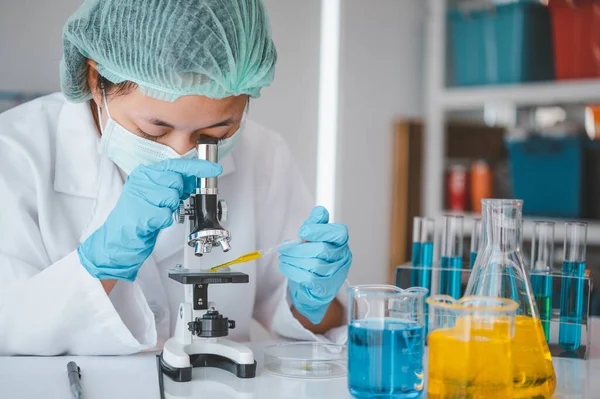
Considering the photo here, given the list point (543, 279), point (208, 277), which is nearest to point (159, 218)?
point (208, 277)

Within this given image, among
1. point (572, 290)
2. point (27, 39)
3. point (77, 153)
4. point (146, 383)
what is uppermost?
point (27, 39)

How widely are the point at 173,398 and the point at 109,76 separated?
1.97 feet

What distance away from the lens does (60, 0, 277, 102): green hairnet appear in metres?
1.15

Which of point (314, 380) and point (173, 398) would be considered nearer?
point (173, 398)

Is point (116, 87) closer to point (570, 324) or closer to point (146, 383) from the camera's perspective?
point (146, 383)

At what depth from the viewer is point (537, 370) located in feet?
2.97

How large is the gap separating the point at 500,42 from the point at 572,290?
1.94m

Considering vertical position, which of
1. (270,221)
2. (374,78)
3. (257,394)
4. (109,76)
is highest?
(374,78)

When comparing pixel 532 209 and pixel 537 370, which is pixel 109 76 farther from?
pixel 532 209

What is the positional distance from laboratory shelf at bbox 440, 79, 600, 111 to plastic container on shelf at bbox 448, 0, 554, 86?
1.8 inches

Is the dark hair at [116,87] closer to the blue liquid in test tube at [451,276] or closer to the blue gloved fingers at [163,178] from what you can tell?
the blue gloved fingers at [163,178]

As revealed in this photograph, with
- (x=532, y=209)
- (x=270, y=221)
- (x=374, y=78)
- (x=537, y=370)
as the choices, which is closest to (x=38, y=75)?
(x=270, y=221)

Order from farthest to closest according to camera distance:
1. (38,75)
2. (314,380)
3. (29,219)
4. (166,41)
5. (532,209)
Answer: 1. (532,209)
2. (38,75)
3. (29,219)
4. (166,41)
5. (314,380)

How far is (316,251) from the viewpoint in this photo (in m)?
1.17
